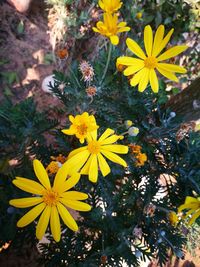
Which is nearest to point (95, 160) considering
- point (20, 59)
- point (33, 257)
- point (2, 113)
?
point (2, 113)

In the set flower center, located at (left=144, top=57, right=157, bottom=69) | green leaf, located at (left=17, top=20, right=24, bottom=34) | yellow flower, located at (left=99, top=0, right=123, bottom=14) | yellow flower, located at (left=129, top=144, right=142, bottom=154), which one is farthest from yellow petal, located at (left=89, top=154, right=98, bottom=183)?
green leaf, located at (left=17, top=20, right=24, bottom=34)

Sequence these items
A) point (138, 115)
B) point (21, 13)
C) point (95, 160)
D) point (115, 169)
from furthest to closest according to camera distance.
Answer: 1. point (21, 13)
2. point (138, 115)
3. point (115, 169)
4. point (95, 160)

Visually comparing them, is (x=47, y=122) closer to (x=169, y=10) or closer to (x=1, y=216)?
(x=1, y=216)

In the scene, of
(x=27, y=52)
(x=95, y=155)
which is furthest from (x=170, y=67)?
(x=27, y=52)

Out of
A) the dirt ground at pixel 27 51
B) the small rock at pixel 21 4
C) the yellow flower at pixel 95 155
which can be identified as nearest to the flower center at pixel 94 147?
the yellow flower at pixel 95 155

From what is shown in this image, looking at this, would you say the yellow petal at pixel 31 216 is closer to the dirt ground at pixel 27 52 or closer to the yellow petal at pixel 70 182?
the yellow petal at pixel 70 182

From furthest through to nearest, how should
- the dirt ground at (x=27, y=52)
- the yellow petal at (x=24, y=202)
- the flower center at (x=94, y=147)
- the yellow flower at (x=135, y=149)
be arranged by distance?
the dirt ground at (x=27, y=52)
the yellow flower at (x=135, y=149)
the flower center at (x=94, y=147)
the yellow petal at (x=24, y=202)
